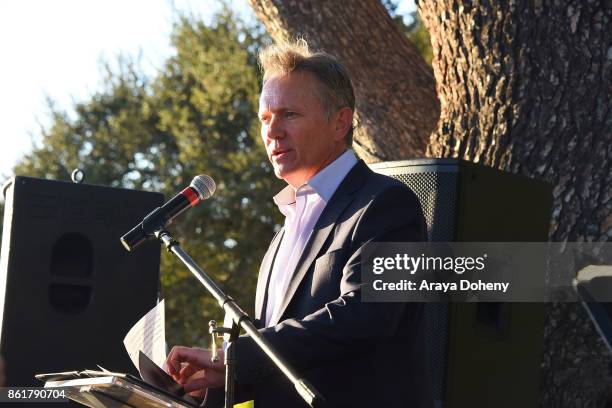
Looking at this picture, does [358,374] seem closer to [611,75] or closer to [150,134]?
[611,75]

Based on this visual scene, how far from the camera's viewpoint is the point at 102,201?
4562 mm

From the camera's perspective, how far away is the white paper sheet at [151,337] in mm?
2742

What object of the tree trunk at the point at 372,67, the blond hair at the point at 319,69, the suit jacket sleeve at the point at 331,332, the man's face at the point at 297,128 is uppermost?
the tree trunk at the point at 372,67

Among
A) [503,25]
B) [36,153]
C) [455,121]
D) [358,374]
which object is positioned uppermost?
[36,153]

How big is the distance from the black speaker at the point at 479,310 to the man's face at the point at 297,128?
2.18ft

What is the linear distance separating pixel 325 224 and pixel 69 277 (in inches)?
75.0

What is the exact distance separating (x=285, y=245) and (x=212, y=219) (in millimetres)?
17178

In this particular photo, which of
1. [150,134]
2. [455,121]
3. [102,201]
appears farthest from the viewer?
[150,134]

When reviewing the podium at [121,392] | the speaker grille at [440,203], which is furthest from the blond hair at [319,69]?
the podium at [121,392]

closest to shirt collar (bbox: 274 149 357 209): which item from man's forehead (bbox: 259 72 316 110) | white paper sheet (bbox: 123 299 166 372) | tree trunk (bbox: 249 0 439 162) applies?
man's forehead (bbox: 259 72 316 110)

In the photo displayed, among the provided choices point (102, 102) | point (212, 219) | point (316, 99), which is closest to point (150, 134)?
point (102, 102)

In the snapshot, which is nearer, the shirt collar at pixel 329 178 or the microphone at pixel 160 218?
the microphone at pixel 160 218

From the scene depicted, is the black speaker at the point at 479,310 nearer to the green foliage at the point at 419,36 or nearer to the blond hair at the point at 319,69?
the blond hair at the point at 319,69

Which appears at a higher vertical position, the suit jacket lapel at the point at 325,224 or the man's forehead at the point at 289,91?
the man's forehead at the point at 289,91
